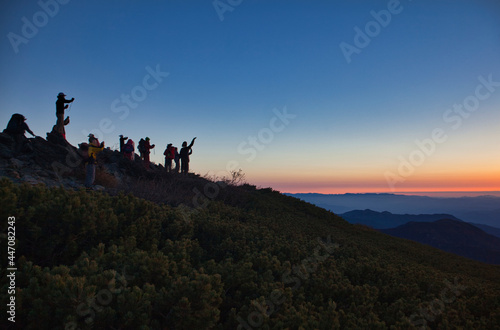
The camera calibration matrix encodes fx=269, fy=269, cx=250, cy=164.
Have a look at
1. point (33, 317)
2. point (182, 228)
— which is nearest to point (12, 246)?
point (33, 317)

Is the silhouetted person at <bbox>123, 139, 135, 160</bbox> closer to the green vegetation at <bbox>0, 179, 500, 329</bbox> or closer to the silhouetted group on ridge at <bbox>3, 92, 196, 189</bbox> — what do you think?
the silhouetted group on ridge at <bbox>3, 92, 196, 189</bbox>

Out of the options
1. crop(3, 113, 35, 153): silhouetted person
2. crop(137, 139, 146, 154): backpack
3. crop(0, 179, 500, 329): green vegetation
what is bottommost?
crop(0, 179, 500, 329): green vegetation

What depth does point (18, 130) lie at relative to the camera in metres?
9.63

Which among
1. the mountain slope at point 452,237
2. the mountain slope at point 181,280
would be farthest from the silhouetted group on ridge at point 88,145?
the mountain slope at point 452,237

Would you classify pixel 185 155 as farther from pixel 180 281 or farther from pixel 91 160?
pixel 180 281

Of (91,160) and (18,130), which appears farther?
(18,130)

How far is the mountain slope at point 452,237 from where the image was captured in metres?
78.4

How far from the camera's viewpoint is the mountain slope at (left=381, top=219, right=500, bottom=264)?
78438 millimetres

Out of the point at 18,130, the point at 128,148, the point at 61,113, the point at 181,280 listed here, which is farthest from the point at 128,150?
the point at 181,280

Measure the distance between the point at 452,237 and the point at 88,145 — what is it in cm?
10730

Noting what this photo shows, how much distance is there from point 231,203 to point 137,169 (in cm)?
558

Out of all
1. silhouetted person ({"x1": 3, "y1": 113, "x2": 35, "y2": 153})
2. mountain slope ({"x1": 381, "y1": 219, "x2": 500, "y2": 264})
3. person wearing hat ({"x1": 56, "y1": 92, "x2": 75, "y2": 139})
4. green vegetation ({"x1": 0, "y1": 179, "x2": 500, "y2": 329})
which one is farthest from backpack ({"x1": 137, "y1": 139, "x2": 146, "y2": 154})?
mountain slope ({"x1": 381, "y1": 219, "x2": 500, "y2": 264})

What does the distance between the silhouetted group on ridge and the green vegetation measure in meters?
3.87

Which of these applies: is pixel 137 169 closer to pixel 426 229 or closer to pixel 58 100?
pixel 58 100
